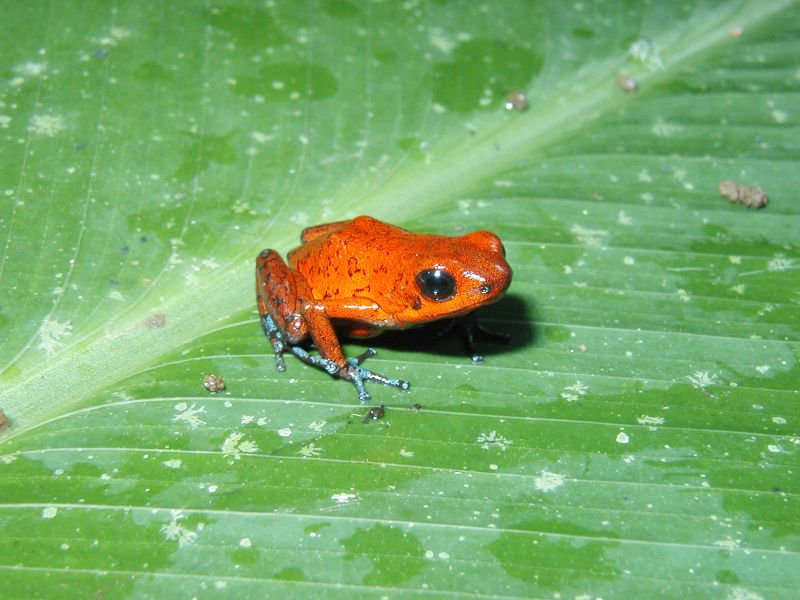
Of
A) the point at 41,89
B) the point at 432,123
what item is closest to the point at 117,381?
the point at 41,89

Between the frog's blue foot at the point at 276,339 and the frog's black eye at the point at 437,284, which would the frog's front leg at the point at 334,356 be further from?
the frog's black eye at the point at 437,284

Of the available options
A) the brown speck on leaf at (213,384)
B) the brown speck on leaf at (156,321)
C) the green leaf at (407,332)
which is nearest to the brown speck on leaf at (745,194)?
the green leaf at (407,332)

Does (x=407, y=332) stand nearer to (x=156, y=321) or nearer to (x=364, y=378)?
(x=364, y=378)

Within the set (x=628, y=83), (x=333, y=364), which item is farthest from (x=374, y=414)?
(x=628, y=83)

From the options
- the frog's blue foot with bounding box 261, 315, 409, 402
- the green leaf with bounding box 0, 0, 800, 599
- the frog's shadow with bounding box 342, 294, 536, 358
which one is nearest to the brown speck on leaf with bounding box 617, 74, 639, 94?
the green leaf with bounding box 0, 0, 800, 599

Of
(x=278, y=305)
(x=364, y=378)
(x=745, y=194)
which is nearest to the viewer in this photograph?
(x=364, y=378)

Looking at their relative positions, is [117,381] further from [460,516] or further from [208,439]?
[460,516]

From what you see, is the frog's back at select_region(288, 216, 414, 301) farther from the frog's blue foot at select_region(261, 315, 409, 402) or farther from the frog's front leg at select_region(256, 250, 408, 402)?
the frog's blue foot at select_region(261, 315, 409, 402)
